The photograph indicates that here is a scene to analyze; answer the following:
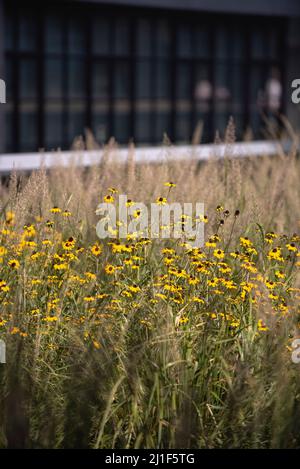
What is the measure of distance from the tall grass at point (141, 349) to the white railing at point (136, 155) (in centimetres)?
72

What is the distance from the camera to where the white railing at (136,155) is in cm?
689

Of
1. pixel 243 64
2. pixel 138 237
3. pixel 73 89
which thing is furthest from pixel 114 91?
pixel 138 237

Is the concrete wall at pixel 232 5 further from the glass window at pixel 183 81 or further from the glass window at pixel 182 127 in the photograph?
the glass window at pixel 182 127

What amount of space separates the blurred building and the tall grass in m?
7.74

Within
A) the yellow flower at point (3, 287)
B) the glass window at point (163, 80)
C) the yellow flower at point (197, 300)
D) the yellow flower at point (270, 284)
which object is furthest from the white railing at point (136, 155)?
the yellow flower at point (270, 284)

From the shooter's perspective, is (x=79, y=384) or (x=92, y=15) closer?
(x=79, y=384)

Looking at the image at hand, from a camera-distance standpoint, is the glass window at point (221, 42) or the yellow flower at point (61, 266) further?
the glass window at point (221, 42)

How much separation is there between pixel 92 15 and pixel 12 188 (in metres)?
9.35

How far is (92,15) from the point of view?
13.7 m

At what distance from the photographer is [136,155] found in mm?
13211

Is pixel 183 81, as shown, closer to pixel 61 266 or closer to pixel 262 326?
pixel 61 266

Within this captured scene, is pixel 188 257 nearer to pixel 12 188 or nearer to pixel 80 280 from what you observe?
pixel 80 280

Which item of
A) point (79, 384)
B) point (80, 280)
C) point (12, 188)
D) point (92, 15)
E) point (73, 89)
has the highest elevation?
point (92, 15)

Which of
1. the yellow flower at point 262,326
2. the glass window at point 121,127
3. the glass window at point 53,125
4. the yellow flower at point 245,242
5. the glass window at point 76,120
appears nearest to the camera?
the yellow flower at point 262,326
